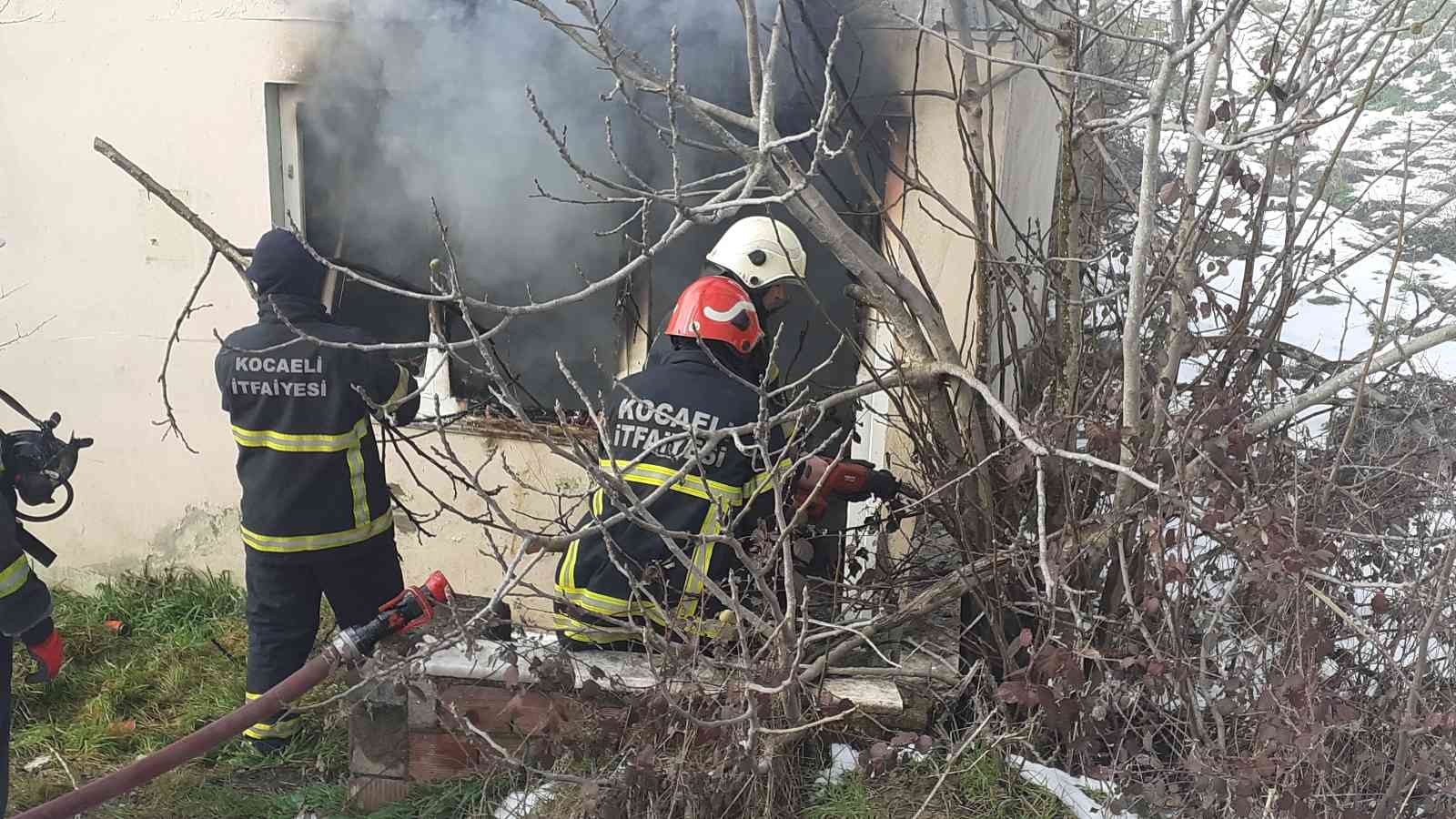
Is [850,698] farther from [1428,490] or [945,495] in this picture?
[1428,490]

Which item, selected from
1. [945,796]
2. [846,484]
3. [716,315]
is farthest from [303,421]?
[945,796]

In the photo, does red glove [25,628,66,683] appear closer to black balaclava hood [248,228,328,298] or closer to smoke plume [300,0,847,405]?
black balaclava hood [248,228,328,298]

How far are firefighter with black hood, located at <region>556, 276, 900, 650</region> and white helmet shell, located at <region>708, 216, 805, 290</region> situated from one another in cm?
35

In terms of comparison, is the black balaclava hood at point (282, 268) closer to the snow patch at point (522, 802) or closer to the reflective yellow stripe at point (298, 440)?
the reflective yellow stripe at point (298, 440)

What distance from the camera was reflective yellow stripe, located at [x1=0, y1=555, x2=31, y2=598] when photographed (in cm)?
323

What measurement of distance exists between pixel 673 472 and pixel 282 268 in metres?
1.70

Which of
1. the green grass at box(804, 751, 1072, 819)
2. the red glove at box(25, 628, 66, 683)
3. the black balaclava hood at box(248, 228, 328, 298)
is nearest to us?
the green grass at box(804, 751, 1072, 819)

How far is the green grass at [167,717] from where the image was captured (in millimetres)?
3553

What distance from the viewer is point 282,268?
11.8 ft

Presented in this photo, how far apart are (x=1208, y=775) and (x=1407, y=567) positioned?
1191mm

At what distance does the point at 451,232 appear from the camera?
4680 millimetres

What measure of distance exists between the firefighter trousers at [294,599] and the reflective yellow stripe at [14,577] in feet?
2.41

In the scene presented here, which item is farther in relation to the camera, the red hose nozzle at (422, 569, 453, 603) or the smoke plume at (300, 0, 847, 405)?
the smoke plume at (300, 0, 847, 405)

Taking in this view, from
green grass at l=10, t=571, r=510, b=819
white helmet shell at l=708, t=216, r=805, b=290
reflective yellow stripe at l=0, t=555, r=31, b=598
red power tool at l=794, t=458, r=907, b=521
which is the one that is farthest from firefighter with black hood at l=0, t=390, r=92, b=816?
red power tool at l=794, t=458, r=907, b=521
